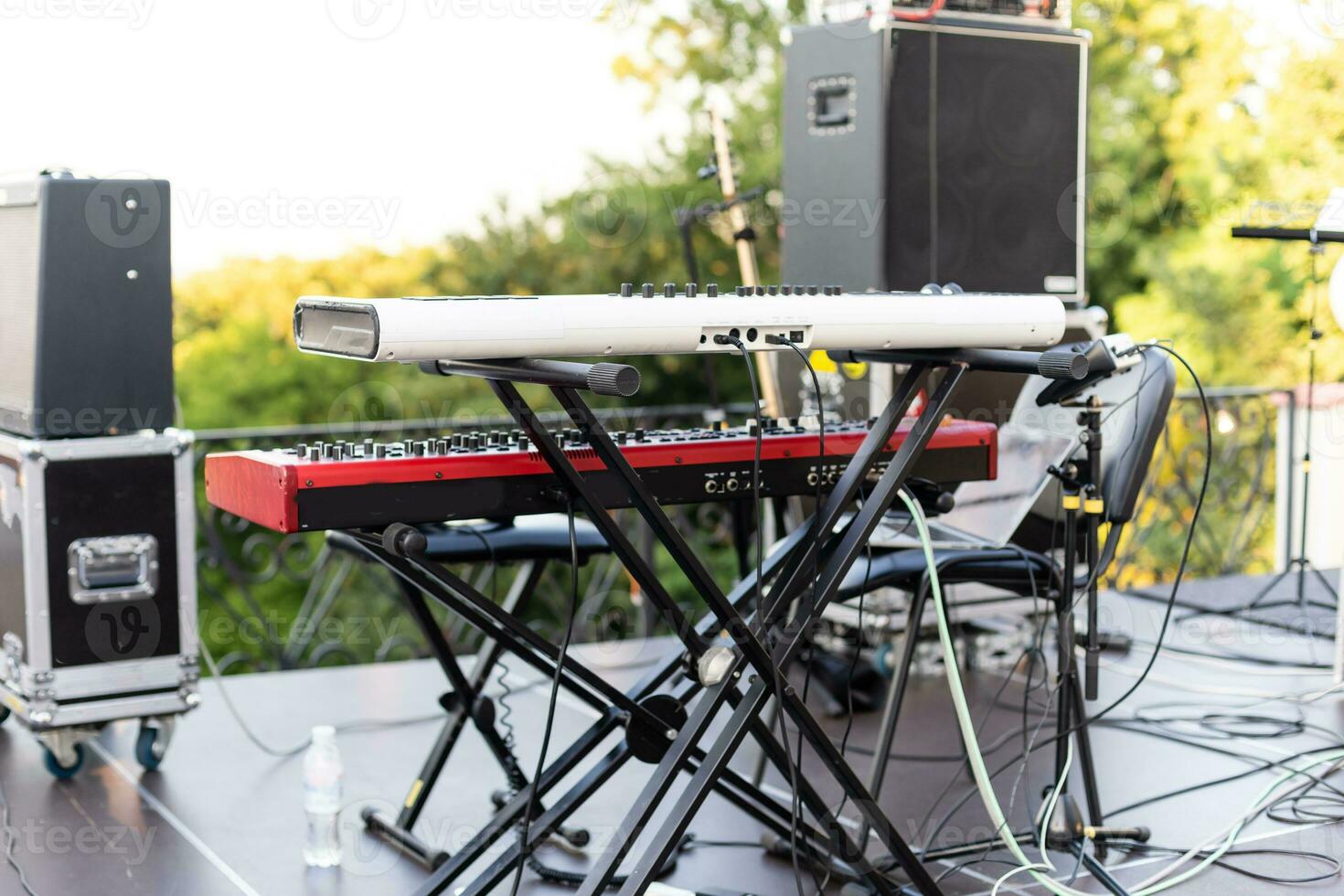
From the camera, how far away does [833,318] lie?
6.53 feet

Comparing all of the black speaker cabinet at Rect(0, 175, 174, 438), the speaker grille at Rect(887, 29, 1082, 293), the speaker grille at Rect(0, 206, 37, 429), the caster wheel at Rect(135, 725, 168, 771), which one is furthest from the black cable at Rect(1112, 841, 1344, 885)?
the speaker grille at Rect(0, 206, 37, 429)

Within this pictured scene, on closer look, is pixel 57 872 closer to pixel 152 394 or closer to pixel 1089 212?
pixel 152 394

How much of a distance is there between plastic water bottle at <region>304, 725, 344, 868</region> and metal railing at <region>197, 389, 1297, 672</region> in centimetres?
104

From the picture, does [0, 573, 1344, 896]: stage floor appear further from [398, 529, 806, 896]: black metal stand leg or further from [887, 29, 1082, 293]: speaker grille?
[887, 29, 1082, 293]: speaker grille

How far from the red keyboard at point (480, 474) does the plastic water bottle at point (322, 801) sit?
65 centimetres

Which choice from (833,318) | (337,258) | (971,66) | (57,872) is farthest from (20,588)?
(337,258)

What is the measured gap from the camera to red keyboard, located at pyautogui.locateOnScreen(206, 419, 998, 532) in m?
1.85

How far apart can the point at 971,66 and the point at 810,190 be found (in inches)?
Result: 22.2

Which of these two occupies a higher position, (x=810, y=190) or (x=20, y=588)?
(x=810, y=190)

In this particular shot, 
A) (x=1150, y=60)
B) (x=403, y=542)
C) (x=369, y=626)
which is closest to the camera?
(x=403, y=542)

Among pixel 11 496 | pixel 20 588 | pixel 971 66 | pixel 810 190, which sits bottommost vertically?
pixel 20 588

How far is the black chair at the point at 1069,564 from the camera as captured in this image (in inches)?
95.7

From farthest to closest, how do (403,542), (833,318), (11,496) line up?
(11,496), (833,318), (403,542)

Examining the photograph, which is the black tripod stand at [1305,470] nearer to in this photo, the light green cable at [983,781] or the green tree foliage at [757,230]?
the light green cable at [983,781]
